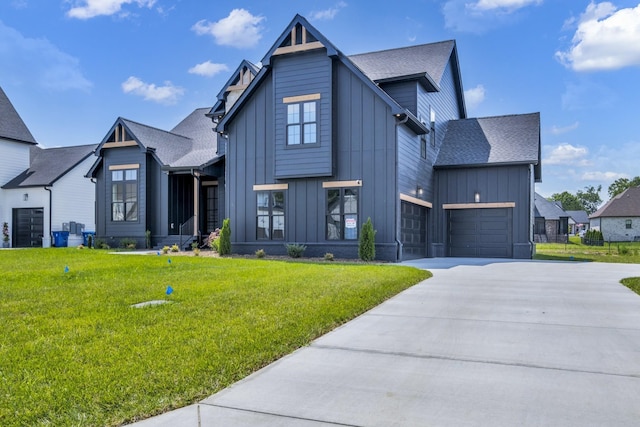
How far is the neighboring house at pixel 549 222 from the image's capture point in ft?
156

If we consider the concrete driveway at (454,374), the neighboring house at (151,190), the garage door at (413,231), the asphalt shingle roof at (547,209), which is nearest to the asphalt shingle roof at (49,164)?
the neighboring house at (151,190)

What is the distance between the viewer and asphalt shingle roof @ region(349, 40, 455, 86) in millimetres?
18406

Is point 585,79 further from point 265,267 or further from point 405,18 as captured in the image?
point 265,267

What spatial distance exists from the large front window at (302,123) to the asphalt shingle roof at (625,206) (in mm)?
46950

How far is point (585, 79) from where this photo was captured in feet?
80.9

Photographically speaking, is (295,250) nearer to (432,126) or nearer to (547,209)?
(432,126)

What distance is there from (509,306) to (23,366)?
6374mm

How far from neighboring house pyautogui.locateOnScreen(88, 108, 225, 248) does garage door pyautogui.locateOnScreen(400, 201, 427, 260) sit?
8.34 meters

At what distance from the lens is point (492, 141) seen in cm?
2047

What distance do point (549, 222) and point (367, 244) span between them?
4558cm

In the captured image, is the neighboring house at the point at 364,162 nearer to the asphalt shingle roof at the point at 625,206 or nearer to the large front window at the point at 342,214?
the large front window at the point at 342,214

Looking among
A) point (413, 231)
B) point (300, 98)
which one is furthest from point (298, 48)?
point (413, 231)

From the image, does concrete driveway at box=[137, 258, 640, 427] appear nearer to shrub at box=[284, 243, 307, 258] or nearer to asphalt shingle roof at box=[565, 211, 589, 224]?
shrub at box=[284, 243, 307, 258]

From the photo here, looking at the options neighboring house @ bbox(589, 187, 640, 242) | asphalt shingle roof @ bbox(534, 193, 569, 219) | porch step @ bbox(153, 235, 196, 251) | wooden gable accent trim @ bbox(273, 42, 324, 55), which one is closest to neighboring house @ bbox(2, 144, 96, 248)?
porch step @ bbox(153, 235, 196, 251)
